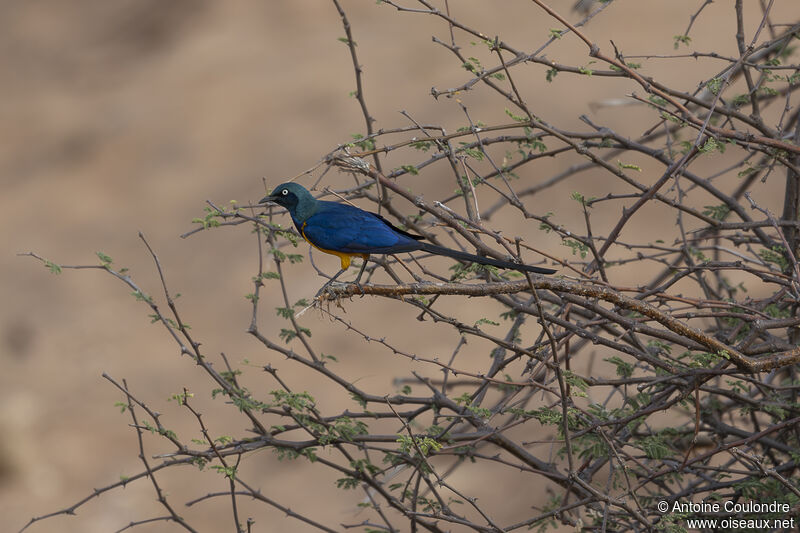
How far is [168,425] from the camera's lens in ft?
27.9

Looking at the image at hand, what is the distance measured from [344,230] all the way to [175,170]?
30.0ft

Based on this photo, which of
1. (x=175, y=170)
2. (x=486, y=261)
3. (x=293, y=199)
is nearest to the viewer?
(x=486, y=261)

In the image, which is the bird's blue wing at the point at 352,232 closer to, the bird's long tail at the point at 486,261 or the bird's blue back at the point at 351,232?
the bird's blue back at the point at 351,232

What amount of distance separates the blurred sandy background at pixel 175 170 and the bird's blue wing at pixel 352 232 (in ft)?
12.5

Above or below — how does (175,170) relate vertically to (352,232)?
above

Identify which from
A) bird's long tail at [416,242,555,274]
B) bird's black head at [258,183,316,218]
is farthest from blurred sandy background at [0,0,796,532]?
bird's long tail at [416,242,555,274]

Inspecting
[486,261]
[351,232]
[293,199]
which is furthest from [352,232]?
[486,261]

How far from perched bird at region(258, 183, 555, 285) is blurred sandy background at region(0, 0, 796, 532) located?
3.76m

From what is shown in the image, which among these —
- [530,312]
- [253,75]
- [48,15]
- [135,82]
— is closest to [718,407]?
[530,312]

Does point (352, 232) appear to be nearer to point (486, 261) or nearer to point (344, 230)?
point (344, 230)

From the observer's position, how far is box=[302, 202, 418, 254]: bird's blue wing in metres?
3.14

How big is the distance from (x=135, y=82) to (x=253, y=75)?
2028 millimetres

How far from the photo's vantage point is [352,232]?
327cm

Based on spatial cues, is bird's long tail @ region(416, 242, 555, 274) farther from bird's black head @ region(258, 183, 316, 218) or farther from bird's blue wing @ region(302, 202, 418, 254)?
bird's black head @ region(258, 183, 316, 218)
